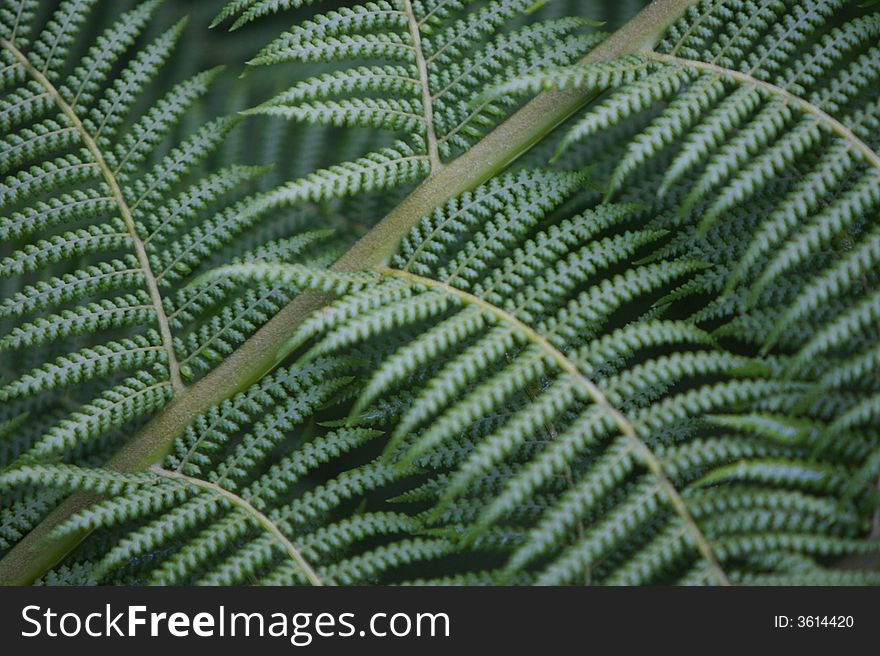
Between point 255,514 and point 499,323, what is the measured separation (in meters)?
0.58

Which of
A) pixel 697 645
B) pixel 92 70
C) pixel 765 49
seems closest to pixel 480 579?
pixel 697 645

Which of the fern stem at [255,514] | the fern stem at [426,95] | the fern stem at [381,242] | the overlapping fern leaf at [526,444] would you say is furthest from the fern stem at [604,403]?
the fern stem at [255,514]

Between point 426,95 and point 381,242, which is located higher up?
point 426,95

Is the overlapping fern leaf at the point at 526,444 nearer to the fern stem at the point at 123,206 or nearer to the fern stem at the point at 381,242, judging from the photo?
the fern stem at the point at 381,242

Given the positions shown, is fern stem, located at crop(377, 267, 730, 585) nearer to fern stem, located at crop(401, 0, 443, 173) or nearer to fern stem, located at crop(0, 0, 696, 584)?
fern stem, located at crop(0, 0, 696, 584)

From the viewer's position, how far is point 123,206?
1562 mm

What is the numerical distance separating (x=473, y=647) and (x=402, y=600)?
15 centimetres

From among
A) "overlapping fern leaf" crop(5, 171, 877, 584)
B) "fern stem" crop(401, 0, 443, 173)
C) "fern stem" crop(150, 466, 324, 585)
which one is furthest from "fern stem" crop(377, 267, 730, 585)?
"fern stem" crop(150, 466, 324, 585)

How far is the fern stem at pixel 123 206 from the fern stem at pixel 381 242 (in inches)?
3.2

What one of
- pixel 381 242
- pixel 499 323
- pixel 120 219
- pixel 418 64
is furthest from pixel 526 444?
pixel 120 219

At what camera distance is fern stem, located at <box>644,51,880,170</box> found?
4.26 ft

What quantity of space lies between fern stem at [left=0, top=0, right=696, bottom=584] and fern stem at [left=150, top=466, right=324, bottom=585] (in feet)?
0.23

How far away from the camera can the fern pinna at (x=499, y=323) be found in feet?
3.88

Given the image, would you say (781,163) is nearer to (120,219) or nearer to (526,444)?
(526,444)
